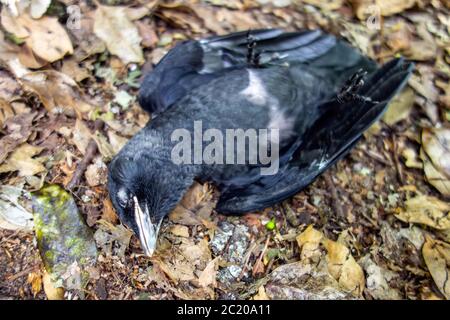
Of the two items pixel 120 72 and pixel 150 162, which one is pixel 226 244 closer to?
pixel 150 162

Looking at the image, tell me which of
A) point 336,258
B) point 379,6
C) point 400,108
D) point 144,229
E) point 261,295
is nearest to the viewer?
point 144,229

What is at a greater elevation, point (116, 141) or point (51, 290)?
point (116, 141)

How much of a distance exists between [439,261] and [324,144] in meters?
1.27

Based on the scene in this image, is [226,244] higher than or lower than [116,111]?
lower

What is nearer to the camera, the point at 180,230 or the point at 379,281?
the point at 379,281

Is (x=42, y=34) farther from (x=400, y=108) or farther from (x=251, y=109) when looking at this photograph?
(x=400, y=108)

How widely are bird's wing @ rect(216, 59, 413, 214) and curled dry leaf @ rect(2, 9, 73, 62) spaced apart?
193 cm

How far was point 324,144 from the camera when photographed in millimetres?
3639

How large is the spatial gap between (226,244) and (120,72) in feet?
6.26

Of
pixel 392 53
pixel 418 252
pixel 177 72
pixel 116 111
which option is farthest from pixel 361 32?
pixel 116 111

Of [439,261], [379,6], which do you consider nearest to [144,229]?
[439,261]

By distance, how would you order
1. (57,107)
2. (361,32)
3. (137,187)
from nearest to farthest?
1. (137,187)
2. (57,107)
3. (361,32)

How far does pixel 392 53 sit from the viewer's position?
14.8 ft

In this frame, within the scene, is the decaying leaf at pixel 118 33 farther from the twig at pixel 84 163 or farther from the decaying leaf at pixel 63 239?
the decaying leaf at pixel 63 239
